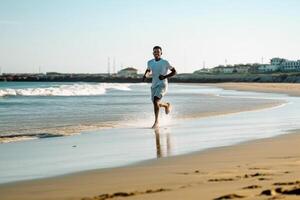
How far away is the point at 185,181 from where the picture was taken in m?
5.29

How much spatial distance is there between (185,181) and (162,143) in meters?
3.89

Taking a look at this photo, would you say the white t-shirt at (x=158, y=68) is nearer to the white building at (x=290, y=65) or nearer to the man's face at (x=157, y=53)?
the man's face at (x=157, y=53)

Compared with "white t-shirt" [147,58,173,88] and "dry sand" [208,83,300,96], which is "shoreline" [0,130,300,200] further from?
"dry sand" [208,83,300,96]

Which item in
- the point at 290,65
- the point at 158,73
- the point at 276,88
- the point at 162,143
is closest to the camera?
the point at 162,143

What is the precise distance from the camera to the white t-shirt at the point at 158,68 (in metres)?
12.5

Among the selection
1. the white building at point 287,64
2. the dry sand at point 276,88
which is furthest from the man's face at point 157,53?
the white building at point 287,64

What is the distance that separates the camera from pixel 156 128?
1198cm

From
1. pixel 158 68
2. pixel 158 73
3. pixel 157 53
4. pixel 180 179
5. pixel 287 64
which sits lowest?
pixel 180 179

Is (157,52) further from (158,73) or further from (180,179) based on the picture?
(180,179)

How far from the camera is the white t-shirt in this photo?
12547 mm

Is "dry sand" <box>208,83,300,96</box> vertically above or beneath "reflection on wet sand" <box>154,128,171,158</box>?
beneath

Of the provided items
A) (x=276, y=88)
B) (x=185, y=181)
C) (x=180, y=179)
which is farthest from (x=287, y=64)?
(x=185, y=181)

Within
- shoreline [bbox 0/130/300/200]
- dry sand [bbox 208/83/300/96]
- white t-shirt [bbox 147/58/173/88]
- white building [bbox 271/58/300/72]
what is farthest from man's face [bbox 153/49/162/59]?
white building [bbox 271/58/300/72]

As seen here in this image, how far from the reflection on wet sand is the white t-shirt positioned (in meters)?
1.39
